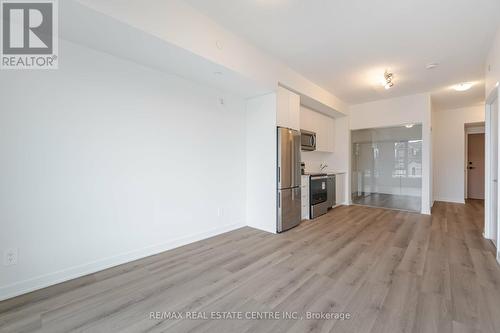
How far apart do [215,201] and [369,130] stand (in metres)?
4.82

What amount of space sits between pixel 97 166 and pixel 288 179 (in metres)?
2.79

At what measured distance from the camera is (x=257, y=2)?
2.33 metres

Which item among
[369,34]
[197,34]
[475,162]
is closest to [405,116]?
[369,34]

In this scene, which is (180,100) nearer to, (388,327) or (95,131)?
(95,131)

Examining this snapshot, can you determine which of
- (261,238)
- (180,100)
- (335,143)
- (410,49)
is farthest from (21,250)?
(335,143)

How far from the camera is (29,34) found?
2078 mm

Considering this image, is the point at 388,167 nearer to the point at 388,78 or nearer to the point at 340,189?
the point at 340,189

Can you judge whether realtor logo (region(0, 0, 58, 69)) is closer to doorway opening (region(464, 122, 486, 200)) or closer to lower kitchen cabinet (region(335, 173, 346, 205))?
lower kitchen cabinet (region(335, 173, 346, 205))

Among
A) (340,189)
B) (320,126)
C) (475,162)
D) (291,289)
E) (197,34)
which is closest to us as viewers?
(291,289)

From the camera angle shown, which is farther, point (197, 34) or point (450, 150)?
point (450, 150)

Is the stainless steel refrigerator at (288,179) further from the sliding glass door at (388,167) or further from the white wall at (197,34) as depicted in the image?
the sliding glass door at (388,167)

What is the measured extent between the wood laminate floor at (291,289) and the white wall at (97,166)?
0.28 metres

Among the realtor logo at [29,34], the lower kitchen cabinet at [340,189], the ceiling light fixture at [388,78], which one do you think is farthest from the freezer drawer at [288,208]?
the realtor logo at [29,34]

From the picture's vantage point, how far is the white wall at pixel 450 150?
20.6 feet
